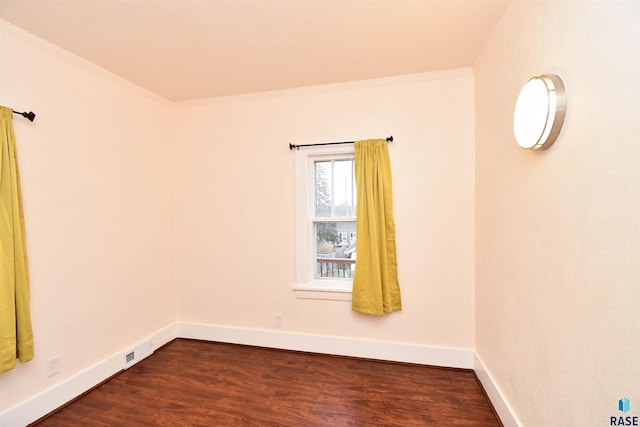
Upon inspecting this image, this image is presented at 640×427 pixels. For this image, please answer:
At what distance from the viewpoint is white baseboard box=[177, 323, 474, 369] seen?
2.42 metres

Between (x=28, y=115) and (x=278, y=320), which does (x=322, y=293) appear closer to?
(x=278, y=320)

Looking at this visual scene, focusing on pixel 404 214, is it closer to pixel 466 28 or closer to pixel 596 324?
pixel 466 28

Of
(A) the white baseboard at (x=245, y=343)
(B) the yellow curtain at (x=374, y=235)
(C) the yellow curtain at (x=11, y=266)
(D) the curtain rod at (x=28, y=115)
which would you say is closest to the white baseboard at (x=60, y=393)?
(A) the white baseboard at (x=245, y=343)

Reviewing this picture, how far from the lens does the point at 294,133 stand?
2.77 metres

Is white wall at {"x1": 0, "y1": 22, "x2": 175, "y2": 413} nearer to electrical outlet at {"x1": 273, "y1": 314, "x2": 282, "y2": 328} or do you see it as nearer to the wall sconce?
electrical outlet at {"x1": 273, "y1": 314, "x2": 282, "y2": 328}

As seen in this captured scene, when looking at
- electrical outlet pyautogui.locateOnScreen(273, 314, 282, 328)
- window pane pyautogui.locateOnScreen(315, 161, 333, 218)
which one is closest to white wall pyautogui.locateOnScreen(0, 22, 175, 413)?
electrical outlet pyautogui.locateOnScreen(273, 314, 282, 328)

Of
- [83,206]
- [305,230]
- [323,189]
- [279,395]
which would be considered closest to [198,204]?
[83,206]

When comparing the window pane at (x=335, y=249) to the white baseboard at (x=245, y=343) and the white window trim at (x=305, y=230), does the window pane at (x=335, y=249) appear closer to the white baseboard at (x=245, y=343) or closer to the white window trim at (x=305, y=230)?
the white window trim at (x=305, y=230)

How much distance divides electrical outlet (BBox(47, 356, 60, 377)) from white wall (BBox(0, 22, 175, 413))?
0.09ft

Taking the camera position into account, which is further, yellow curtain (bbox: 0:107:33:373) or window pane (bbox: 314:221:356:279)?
window pane (bbox: 314:221:356:279)

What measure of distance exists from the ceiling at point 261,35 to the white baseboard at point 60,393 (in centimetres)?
244

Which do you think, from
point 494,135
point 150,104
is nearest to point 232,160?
point 150,104

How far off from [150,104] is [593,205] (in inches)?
134

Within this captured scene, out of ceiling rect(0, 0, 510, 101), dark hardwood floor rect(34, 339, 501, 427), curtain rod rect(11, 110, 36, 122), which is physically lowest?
dark hardwood floor rect(34, 339, 501, 427)
